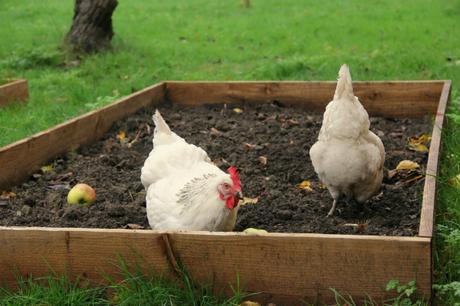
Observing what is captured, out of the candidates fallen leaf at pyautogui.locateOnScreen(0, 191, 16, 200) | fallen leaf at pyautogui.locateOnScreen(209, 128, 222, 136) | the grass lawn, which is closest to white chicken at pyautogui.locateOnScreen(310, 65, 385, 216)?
the grass lawn

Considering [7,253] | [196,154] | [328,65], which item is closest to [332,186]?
[196,154]

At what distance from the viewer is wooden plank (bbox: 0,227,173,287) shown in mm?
3006

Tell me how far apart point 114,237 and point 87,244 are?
0.46 ft

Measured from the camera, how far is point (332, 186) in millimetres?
3836

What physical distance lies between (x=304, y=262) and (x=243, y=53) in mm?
8027

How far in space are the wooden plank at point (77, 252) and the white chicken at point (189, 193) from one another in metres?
0.25

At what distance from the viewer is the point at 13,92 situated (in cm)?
737

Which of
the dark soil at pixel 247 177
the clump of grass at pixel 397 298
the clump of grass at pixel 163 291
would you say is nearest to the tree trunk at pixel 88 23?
the dark soil at pixel 247 177

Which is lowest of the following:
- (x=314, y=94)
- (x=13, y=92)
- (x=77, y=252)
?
(x=13, y=92)

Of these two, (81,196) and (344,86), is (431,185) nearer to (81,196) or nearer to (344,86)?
(344,86)

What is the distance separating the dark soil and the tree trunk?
3.69m

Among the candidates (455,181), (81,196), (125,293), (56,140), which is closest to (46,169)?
(56,140)

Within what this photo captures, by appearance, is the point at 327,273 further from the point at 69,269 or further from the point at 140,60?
the point at 140,60

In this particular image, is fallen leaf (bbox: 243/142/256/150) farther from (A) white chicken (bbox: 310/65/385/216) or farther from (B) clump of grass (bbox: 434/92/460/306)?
(A) white chicken (bbox: 310/65/385/216)
